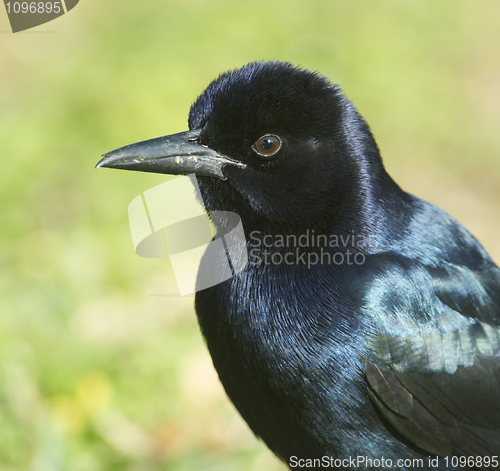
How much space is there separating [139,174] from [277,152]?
9.81 feet

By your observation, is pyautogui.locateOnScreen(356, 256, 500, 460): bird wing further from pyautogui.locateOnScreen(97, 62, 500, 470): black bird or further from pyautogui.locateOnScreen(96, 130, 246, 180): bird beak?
pyautogui.locateOnScreen(96, 130, 246, 180): bird beak

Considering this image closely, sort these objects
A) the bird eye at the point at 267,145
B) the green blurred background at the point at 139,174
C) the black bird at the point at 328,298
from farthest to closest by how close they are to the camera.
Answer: the green blurred background at the point at 139,174 → the bird eye at the point at 267,145 → the black bird at the point at 328,298

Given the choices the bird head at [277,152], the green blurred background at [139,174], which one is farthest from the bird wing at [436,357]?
the green blurred background at [139,174]

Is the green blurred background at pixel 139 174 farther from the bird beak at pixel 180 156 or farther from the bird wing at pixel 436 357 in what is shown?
the bird wing at pixel 436 357

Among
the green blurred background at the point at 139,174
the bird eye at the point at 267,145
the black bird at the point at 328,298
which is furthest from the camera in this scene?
the green blurred background at the point at 139,174

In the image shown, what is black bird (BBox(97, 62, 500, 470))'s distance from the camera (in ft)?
7.84

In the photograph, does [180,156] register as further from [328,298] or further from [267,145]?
[328,298]

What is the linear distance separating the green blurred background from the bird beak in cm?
73

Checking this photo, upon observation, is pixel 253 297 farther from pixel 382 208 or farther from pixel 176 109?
pixel 176 109

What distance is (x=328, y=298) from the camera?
2.42m

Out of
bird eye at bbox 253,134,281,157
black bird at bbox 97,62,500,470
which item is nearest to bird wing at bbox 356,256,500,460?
black bird at bbox 97,62,500,470

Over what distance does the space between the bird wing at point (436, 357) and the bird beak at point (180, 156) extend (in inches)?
30.1

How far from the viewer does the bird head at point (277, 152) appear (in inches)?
97.6

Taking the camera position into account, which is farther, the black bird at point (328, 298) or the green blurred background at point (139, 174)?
the green blurred background at point (139, 174)
